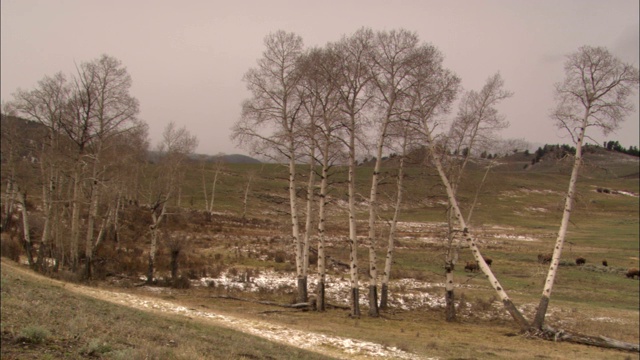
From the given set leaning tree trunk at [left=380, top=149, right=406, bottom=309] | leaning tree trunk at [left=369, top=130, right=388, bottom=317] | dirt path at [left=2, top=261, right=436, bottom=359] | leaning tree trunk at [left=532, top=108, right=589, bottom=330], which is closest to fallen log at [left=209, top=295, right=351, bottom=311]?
leaning tree trunk at [left=380, top=149, right=406, bottom=309]

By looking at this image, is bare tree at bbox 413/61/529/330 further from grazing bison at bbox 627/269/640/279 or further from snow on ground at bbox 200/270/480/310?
grazing bison at bbox 627/269/640/279

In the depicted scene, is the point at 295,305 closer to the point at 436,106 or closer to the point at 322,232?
the point at 322,232

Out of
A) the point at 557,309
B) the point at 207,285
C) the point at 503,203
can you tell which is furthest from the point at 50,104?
the point at 503,203

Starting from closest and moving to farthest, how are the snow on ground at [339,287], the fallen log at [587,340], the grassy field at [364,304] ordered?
the grassy field at [364,304] < the fallen log at [587,340] < the snow on ground at [339,287]

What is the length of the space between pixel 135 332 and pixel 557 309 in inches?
824

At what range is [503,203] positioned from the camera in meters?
115

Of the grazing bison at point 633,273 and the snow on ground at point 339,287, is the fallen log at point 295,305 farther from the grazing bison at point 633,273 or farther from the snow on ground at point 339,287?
the grazing bison at point 633,273

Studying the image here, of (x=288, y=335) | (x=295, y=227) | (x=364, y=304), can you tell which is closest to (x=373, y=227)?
(x=295, y=227)

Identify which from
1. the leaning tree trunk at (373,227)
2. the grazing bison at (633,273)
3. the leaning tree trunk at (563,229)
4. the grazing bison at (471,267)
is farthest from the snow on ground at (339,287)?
the grazing bison at (633,273)

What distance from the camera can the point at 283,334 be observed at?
44.5ft

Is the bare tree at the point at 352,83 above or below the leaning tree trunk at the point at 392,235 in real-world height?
above

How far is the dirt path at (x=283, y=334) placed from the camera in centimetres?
1185

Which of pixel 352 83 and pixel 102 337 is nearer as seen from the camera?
pixel 102 337

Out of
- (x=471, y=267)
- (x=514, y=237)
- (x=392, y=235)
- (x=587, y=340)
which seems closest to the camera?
(x=587, y=340)
